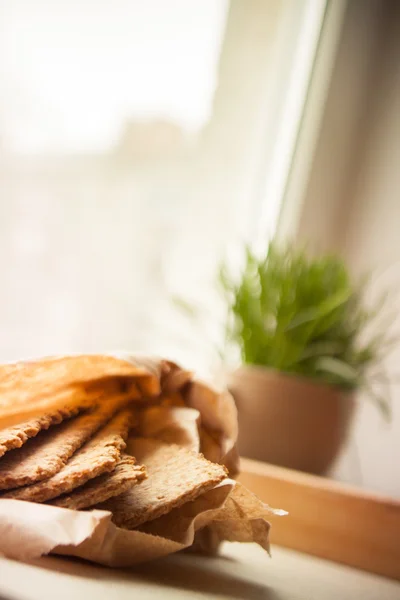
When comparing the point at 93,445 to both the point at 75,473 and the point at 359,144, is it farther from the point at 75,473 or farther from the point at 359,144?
the point at 359,144

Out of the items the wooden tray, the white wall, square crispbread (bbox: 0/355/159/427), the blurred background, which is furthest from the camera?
the white wall

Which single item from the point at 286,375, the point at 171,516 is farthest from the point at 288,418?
the point at 171,516

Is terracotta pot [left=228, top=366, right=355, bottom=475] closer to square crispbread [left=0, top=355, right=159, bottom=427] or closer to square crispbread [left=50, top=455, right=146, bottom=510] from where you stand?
square crispbread [left=0, top=355, right=159, bottom=427]

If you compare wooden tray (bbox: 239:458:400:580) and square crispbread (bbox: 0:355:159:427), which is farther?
wooden tray (bbox: 239:458:400:580)

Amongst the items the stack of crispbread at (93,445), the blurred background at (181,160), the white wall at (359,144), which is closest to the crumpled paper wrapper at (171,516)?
the stack of crispbread at (93,445)

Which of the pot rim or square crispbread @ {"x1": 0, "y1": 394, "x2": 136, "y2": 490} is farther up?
square crispbread @ {"x1": 0, "y1": 394, "x2": 136, "y2": 490}

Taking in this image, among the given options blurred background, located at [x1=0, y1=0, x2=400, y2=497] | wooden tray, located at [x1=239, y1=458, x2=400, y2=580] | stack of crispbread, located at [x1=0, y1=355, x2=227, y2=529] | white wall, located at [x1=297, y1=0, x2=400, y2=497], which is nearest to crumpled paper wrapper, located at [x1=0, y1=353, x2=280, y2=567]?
stack of crispbread, located at [x1=0, y1=355, x2=227, y2=529]
